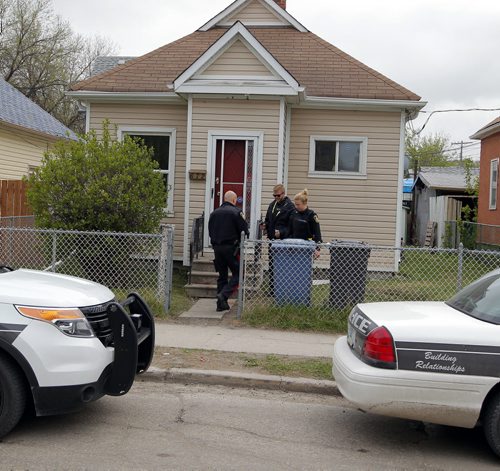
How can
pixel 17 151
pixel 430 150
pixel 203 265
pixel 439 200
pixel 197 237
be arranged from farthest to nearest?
pixel 430 150, pixel 439 200, pixel 17 151, pixel 197 237, pixel 203 265

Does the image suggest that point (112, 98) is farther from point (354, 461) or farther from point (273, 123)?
point (354, 461)

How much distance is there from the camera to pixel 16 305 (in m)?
4.76

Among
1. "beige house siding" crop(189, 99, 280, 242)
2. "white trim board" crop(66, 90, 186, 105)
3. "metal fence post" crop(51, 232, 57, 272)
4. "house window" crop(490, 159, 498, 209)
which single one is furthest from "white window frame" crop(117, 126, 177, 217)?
"house window" crop(490, 159, 498, 209)

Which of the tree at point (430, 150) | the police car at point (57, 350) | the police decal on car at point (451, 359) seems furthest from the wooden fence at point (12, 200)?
the tree at point (430, 150)

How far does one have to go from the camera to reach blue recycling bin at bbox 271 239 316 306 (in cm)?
928

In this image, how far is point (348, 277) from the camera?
362 inches

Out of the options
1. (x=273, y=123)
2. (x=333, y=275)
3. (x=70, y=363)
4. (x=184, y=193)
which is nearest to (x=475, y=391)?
(x=70, y=363)

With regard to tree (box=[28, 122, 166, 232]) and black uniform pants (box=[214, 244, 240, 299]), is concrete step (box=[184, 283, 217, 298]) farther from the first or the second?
tree (box=[28, 122, 166, 232])

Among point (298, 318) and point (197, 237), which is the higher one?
point (197, 237)

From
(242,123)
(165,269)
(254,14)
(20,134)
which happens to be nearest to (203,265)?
(165,269)

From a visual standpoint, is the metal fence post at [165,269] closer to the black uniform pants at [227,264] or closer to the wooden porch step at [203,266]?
the black uniform pants at [227,264]

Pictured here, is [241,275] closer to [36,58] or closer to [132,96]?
[132,96]

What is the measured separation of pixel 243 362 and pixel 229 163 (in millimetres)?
6477

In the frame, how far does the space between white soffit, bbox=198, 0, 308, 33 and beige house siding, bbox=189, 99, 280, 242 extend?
399 cm
